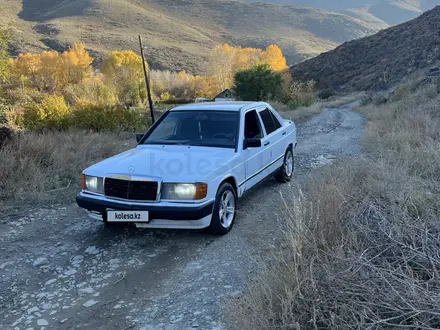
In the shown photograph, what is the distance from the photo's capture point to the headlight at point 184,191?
13.5 ft

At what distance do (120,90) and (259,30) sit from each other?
10013cm

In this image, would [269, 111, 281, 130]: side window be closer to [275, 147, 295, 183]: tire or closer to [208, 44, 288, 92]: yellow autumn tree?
[275, 147, 295, 183]: tire

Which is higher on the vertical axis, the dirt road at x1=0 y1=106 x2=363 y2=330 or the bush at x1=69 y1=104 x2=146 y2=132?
the dirt road at x1=0 y1=106 x2=363 y2=330

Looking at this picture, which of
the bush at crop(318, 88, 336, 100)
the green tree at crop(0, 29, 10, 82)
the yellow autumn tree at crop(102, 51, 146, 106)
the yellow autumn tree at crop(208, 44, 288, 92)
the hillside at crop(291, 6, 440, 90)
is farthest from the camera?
the yellow autumn tree at crop(208, 44, 288, 92)

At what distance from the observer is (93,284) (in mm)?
3625

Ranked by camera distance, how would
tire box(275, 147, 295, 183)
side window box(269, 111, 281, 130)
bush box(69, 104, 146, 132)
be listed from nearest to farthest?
side window box(269, 111, 281, 130)
tire box(275, 147, 295, 183)
bush box(69, 104, 146, 132)

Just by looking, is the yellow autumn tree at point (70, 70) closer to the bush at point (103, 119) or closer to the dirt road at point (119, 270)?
the bush at point (103, 119)

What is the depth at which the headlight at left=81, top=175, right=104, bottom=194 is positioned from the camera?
4.42 m

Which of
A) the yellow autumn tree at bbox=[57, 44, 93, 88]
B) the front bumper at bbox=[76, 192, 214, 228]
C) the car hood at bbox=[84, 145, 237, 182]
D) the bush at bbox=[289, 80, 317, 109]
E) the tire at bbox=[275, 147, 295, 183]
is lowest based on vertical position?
the yellow autumn tree at bbox=[57, 44, 93, 88]

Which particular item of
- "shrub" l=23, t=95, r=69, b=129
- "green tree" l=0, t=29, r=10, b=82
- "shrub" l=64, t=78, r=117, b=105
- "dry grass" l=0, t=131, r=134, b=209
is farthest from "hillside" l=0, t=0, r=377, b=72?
"dry grass" l=0, t=131, r=134, b=209

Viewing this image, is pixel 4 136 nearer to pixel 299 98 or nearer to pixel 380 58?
pixel 299 98

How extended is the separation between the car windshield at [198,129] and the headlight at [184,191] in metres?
1.08

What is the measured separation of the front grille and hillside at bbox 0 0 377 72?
61.3 metres

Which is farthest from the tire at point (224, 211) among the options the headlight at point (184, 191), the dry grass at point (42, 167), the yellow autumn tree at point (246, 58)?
the yellow autumn tree at point (246, 58)
